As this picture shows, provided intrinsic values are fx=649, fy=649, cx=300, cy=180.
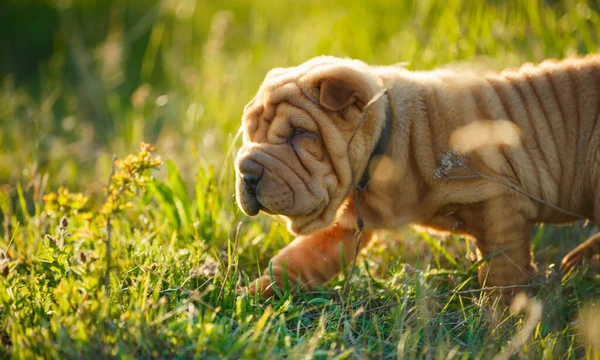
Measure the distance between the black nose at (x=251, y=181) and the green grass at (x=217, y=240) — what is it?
1.03 ft

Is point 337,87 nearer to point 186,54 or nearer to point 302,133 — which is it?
point 302,133

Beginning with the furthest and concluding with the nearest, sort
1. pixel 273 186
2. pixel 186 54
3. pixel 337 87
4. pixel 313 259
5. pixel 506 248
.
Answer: pixel 186 54
pixel 313 259
pixel 506 248
pixel 337 87
pixel 273 186

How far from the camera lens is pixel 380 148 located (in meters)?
3.33

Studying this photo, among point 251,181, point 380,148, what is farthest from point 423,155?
point 251,181

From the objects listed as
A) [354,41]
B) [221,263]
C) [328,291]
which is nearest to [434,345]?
[328,291]

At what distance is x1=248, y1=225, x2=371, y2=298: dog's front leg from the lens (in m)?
3.50

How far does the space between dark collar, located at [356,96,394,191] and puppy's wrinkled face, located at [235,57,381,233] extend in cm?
5

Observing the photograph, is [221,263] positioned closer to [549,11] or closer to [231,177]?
[231,177]

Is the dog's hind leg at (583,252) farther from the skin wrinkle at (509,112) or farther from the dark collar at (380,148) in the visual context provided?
the dark collar at (380,148)

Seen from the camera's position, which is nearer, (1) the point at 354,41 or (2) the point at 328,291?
(2) the point at 328,291

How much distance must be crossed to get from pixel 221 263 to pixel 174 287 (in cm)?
32

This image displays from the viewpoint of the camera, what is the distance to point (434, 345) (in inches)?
110

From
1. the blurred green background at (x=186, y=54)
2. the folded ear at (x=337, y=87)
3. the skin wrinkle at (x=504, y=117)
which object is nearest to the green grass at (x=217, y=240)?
the blurred green background at (x=186, y=54)

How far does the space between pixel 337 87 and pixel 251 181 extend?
628 millimetres
